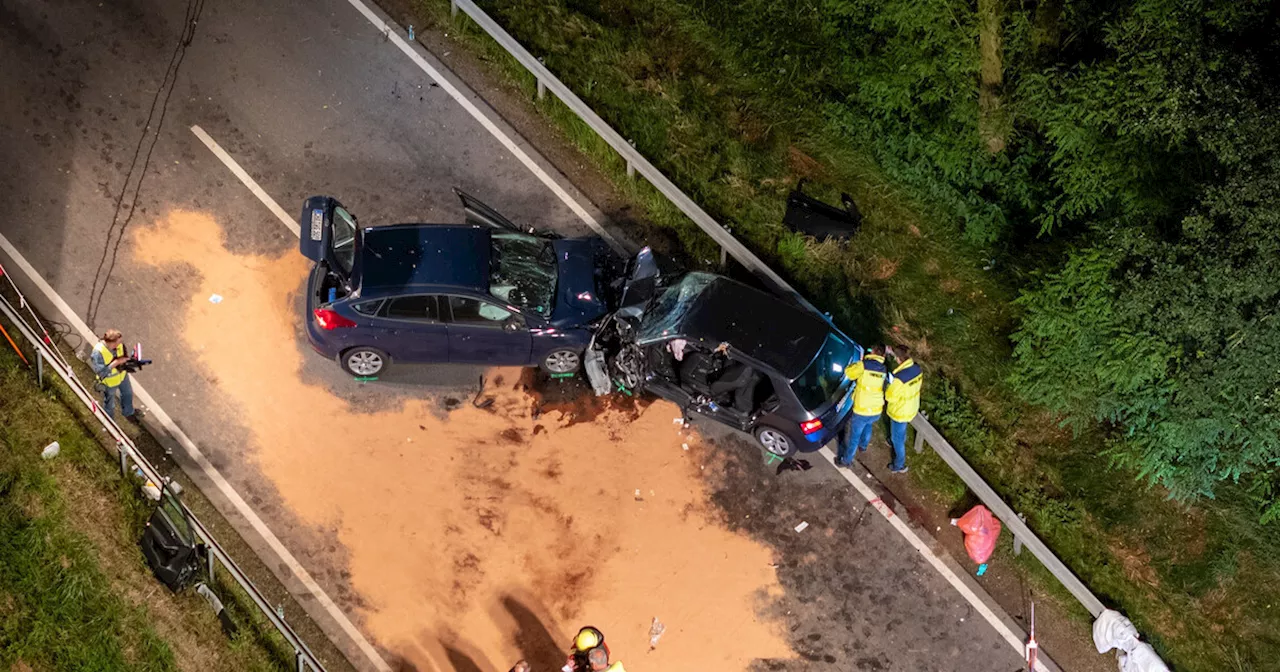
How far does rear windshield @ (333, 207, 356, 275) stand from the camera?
54.8 ft

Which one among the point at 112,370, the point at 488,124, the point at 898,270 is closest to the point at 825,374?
the point at 898,270

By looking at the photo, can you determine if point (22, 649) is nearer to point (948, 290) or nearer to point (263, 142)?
point (263, 142)

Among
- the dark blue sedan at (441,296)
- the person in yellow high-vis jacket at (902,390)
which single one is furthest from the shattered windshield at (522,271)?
the person in yellow high-vis jacket at (902,390)

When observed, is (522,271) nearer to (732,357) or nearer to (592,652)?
(732,357)

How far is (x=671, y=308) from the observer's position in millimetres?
16875

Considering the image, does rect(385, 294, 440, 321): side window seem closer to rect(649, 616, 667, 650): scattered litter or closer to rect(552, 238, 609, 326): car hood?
rect(552, 238, 609, 326): car hood

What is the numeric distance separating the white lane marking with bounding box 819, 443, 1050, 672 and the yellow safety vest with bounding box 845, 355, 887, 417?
3.86ft

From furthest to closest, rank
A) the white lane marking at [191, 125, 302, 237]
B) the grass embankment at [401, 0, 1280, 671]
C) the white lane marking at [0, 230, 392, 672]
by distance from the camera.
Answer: the white lane marking at [191, 125, 302, 237] < the grass embankment at [401, 0, 1280, 671] < the white lane marking at [0, 230, 392, 672]

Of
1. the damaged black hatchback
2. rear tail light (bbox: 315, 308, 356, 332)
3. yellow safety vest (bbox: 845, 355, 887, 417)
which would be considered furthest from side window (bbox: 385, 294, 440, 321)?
yellow safety vest (bbox: 845, 355, 887, 417)

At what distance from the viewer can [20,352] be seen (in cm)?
1695

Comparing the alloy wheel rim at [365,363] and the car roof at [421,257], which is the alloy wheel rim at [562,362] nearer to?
the car roof at [421,257]

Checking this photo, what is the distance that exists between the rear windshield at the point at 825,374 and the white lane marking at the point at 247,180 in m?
6.99

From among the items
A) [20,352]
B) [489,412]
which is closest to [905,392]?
[489,412]

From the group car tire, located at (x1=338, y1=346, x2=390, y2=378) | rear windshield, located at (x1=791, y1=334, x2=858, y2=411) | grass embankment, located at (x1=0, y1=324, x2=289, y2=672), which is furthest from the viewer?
car tire, located at (x1=338, y1=346, x2=390, y2=378)
